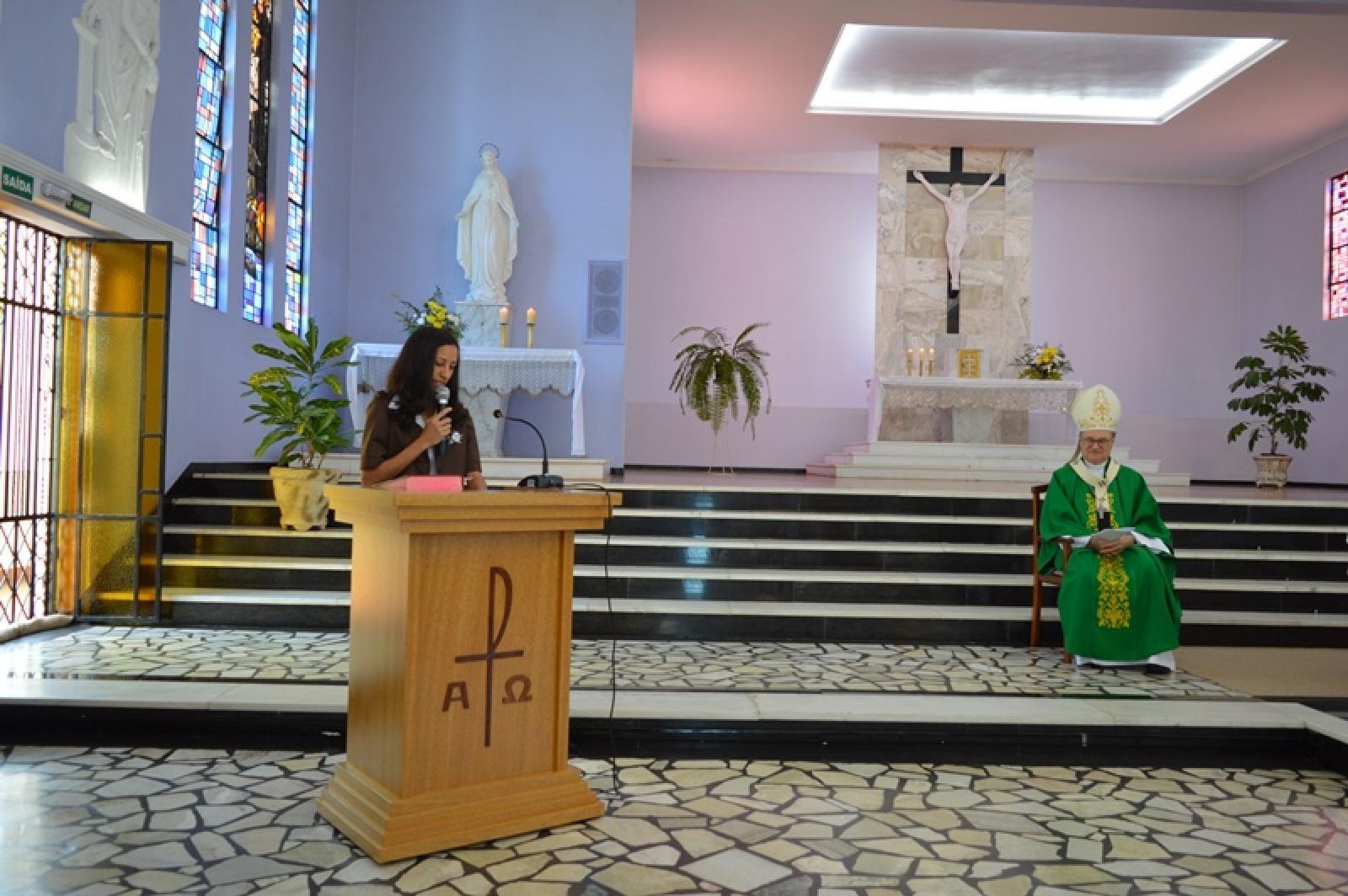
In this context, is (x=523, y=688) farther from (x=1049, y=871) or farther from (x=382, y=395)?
(x=1049, y=871)

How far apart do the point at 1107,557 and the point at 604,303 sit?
583cm

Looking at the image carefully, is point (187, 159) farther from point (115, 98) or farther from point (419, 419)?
point (419, 419)

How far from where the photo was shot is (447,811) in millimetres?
3121

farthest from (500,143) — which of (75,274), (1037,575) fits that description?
(1037,575)

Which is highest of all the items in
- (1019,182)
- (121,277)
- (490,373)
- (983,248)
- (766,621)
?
(1019,182)

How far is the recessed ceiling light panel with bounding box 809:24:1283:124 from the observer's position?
10.9m

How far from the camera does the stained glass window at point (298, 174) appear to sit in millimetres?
9250

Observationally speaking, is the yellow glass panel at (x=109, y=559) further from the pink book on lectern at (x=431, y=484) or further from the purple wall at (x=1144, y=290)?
the purple wall at (x=1144, y=290)

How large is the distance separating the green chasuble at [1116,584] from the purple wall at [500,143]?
5.22 meters

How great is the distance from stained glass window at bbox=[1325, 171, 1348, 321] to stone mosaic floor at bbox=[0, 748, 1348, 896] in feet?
36.2

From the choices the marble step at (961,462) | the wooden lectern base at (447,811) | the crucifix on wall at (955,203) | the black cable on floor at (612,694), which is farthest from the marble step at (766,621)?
the crucifix on wall at (955,203)

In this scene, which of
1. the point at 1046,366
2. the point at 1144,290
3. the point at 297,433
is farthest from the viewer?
the point at 1144,290

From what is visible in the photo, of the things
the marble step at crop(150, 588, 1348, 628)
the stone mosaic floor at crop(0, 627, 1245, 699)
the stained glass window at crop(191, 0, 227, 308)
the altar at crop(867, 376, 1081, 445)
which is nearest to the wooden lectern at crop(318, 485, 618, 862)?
the stone mosaic floor at crop(0, 627, 1245, 699)

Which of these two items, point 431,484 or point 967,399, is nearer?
point 431,484
